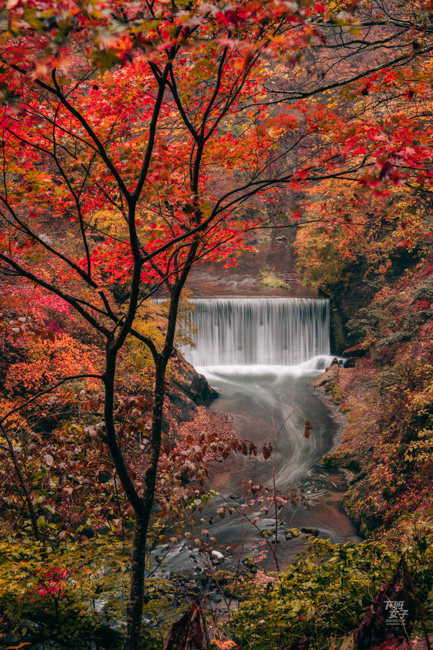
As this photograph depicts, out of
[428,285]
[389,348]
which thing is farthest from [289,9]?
[389,348]

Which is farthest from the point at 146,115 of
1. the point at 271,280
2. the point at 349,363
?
the point at 271,280

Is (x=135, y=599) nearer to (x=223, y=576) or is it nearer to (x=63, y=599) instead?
(x=63, y=599)

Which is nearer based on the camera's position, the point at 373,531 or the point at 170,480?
the point at 170,480

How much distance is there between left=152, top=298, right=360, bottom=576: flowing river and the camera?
324 inches

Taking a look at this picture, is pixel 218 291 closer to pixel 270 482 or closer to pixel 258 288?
pixel 258 288

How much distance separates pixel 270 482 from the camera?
1044 cm

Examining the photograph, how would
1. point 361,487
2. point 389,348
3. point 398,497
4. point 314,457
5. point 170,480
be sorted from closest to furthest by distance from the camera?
1. point 170,480
2. point 398,497
3. point 361,487
4. point 314,457
5. point 389,348

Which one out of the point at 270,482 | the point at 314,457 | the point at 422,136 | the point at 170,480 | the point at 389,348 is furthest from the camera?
the point at 389,348

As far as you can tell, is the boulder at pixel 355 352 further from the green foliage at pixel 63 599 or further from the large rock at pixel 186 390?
the green foliage at pixel 63 599

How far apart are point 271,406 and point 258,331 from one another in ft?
32.6

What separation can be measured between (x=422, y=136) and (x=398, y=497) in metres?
6.65

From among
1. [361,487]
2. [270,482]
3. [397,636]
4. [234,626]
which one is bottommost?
[270,482]

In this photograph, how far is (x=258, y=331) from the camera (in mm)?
20391

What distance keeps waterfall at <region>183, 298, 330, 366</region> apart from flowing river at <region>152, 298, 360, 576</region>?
5cm
